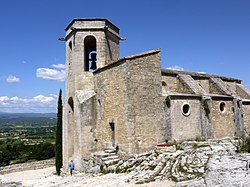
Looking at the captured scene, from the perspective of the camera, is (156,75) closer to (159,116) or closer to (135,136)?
(159,116)

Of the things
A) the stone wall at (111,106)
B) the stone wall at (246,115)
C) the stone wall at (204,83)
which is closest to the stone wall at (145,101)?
the stone wall at (111,106)

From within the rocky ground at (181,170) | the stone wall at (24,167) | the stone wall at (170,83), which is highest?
the stone wall at (170,83)

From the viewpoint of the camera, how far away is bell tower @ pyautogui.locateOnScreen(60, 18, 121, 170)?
14938 mm

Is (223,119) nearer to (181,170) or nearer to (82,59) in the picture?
(181,170)

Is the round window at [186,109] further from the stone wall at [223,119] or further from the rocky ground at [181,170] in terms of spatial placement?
the rocky ground at [181,170]

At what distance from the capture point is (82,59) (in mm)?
15383

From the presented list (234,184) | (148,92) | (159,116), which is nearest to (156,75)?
(148,92)

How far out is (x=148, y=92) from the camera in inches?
509

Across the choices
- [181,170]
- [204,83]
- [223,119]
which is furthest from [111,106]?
[204,83]

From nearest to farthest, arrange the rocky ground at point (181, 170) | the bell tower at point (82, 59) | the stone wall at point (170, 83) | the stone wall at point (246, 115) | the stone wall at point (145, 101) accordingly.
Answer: the rocky ground at point (181, 170), the stone wall at point (145, 101), the bell tower at point (82, 59), the stone wall at point (170, 83), the stone wall at point (246, 115)

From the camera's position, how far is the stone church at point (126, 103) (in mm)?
12555

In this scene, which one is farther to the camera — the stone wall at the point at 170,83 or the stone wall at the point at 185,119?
the stone wall at the point at 170,83

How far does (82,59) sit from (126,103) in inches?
193

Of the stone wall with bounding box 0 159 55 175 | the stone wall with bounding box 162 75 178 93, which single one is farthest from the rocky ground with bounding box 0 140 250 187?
the stone wall with bounding box 0 159 55 175
